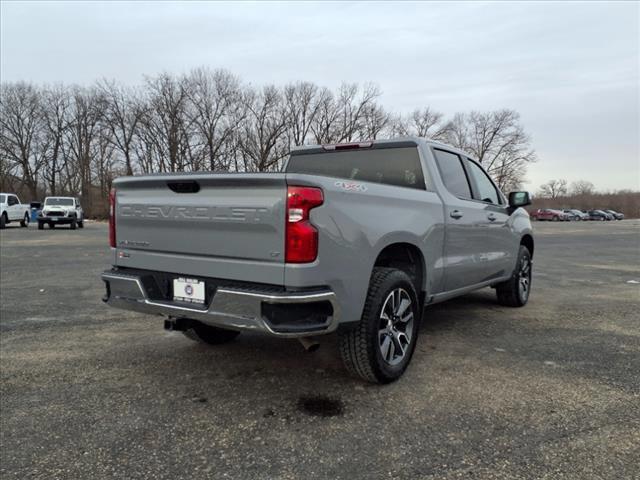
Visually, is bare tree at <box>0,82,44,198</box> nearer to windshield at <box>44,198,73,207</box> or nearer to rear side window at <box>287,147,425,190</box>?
windshield at <box>44,198,73,207</box>

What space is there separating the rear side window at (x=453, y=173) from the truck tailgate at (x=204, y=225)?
218cm

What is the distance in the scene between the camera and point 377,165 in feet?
14.2

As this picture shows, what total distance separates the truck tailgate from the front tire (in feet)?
2.49

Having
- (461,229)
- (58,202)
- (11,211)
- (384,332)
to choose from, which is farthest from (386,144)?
(11,211)

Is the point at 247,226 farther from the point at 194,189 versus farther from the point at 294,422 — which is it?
the point at 294,422

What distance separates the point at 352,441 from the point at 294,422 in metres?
0.41

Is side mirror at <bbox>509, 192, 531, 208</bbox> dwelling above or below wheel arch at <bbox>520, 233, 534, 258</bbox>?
above

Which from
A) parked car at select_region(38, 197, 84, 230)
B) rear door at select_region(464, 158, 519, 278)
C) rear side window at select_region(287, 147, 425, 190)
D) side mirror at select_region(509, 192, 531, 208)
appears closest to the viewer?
rear side window at select_region(287, 147, 425, 190)

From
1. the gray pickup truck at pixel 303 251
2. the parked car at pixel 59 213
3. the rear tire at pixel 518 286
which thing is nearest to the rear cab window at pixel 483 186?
the gray pickup truck at pixel 303 251

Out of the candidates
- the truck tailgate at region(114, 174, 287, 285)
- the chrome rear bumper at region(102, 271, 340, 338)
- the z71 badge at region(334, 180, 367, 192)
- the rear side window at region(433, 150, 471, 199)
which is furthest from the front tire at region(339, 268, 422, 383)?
the rear side window at region(433, 150, 471, 199)

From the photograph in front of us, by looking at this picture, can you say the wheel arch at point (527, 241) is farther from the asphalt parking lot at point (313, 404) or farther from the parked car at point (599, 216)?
the parked car at point (599, 216)

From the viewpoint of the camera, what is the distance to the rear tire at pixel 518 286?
591cm

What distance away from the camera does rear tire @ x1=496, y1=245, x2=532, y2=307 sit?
5910 millimetres

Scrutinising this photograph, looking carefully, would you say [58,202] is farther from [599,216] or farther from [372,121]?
[599,216]
